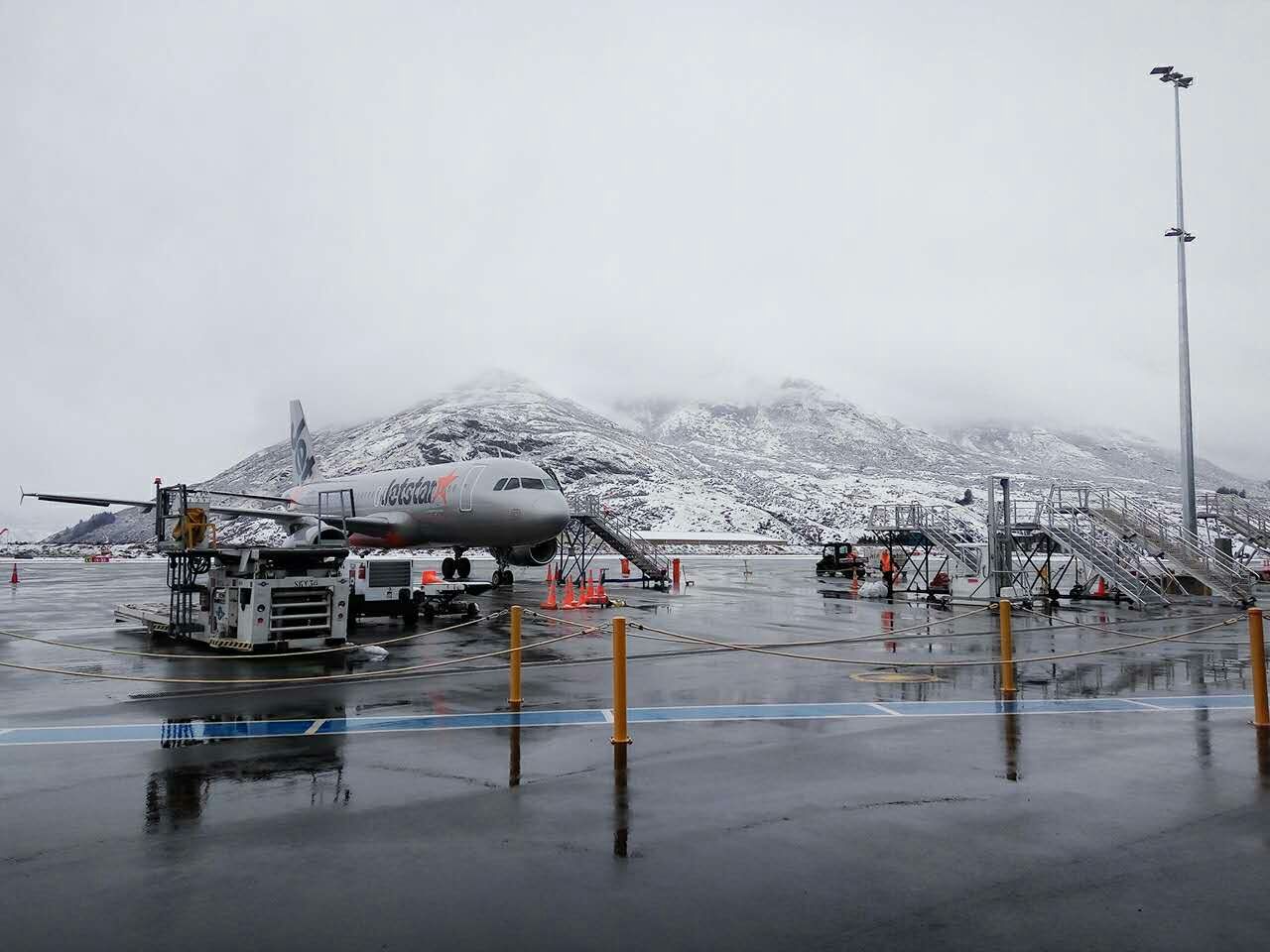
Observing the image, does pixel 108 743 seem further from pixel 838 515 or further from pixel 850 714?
pixel 838 515

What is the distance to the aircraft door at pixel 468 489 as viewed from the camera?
28.7m

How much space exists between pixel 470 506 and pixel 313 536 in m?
5.00

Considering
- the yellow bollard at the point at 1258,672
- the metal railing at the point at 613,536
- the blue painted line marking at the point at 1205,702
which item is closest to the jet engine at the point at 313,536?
the metal railing at the point at 613,536

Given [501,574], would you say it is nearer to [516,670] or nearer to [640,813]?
[516,670]

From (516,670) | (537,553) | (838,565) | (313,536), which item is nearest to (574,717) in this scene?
(516,670)

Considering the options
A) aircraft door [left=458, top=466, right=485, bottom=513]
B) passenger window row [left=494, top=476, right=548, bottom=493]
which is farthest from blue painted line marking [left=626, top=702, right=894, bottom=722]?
aircraft door [left=458, top=466, right=485, bottom=513]

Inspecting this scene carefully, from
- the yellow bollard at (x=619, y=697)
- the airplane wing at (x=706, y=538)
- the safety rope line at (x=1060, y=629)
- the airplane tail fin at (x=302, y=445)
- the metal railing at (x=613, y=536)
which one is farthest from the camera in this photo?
the airplane wing at (x=706, y=538)

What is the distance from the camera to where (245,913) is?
438 centimetres

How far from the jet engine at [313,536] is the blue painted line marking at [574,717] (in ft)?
42.4

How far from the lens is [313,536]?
85.4ft

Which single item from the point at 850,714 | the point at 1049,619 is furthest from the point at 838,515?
the point at 850,714

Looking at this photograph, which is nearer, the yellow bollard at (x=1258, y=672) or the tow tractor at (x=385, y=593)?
the yellow bollard at (x=1258, y=672)

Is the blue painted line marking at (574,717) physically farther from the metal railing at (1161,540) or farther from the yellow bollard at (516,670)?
the metal railing at (1161,540)

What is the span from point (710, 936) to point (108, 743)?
6.56m
